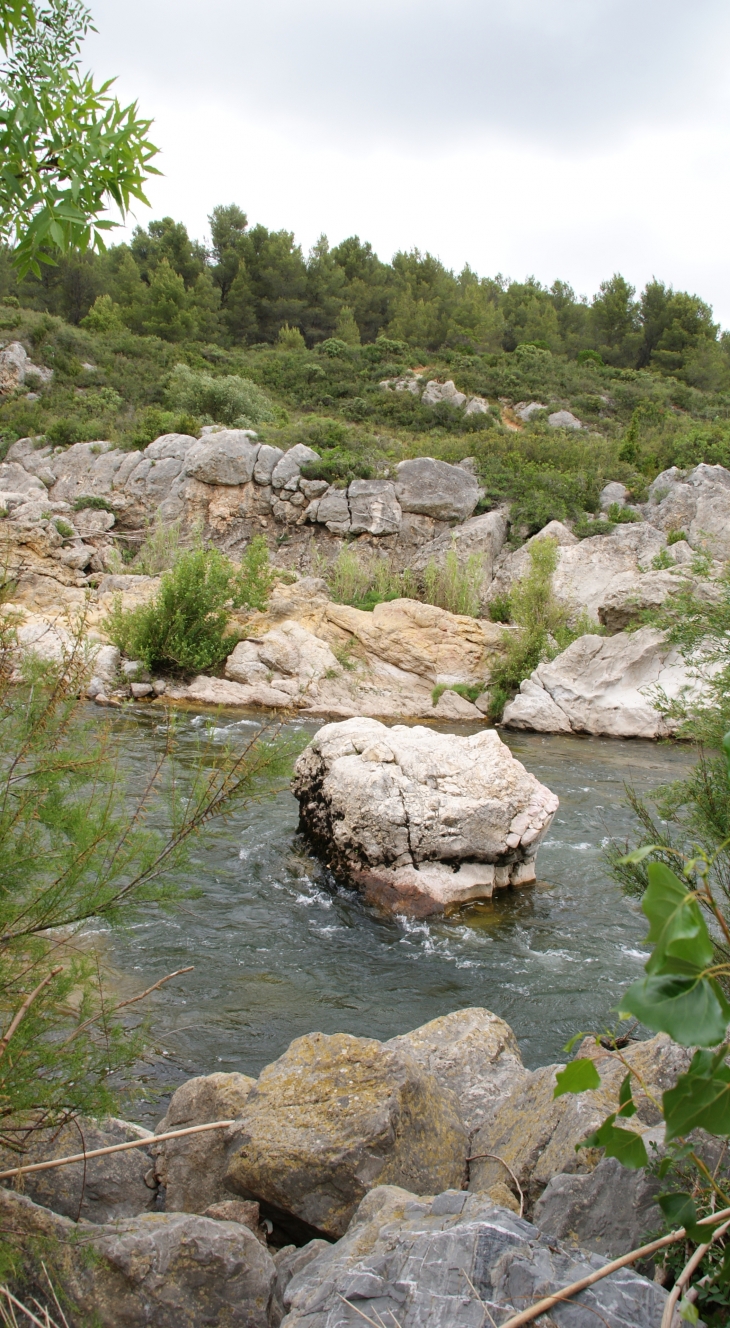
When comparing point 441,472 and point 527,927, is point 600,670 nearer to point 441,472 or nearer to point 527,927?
point 527,927

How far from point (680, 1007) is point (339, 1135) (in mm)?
2317

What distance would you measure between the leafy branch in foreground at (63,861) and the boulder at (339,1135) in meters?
0.69

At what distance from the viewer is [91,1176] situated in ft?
8.90

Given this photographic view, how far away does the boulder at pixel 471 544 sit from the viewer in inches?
971

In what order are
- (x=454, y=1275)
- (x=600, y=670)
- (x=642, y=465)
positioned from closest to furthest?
(x=454, y=1275) → (x=600, y=670) → (x=642, y=465)

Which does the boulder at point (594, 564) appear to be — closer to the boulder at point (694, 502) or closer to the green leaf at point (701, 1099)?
the boulder at point (694, 502)

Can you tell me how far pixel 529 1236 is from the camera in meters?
1.77

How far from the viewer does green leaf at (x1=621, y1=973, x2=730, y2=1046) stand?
835 mm

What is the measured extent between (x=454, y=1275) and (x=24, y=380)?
36.2 metres

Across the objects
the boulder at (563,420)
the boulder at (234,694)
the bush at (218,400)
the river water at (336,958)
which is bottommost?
the boulder at (234,694)

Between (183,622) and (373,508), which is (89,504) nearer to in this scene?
(373,508)

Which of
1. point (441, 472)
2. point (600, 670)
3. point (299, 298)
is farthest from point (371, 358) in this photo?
point (600, 670)

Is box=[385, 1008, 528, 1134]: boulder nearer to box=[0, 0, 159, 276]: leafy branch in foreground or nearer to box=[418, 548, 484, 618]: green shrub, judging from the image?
box=[0, 0, 159, 276]: leafy branch in foreground

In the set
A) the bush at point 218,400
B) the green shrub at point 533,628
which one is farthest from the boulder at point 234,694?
the bush at point 218,400
